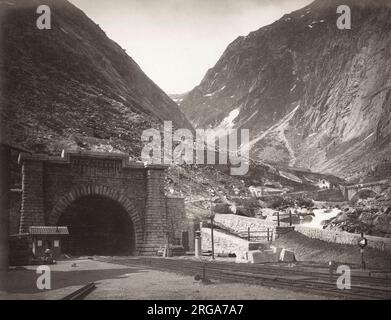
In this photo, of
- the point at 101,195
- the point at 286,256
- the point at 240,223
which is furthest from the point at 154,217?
the point at 240,223

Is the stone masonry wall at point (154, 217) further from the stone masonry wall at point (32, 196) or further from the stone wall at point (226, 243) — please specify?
the stone masonry wall at point (32, 196)

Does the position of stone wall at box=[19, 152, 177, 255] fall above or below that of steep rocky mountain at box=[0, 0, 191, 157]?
below

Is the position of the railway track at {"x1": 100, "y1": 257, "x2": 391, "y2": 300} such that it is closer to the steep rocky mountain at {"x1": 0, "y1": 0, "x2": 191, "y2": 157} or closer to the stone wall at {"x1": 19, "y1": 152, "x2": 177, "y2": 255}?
the stone wall at {"x1": 19, "y1": 152, "x2": 177, "y2": 255}

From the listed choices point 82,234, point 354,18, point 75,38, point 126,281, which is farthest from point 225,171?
point 354,18

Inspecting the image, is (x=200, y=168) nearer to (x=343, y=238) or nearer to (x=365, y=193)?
(x=365, y=193)

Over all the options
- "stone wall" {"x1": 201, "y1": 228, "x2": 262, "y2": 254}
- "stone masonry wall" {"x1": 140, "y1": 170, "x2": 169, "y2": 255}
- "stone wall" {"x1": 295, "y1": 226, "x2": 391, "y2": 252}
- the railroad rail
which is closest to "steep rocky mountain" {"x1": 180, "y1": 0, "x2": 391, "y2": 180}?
"stone wall" {"x1": 201, "y1": 228, "x2": 262, "y2": 254}

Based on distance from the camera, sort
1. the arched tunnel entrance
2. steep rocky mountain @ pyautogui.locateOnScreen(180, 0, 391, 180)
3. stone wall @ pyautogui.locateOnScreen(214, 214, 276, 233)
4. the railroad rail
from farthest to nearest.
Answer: steep rocky mountain @ pyautogui.locateOnScreen(180, 0, 391, 180) → stone wall @ pyautogui.locateOnScreen(214, 214, 276, 233) → the arched tunnel entrance → the railroad rail

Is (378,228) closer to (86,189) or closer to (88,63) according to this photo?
(86,189)
